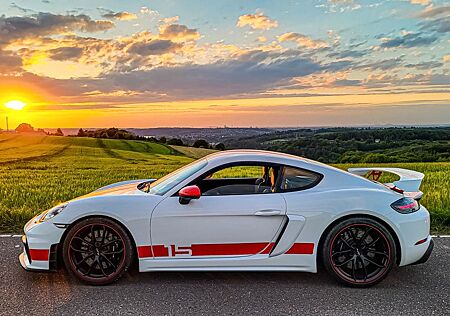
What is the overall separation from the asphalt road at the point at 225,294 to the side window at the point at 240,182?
91cm

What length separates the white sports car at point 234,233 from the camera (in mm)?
3918

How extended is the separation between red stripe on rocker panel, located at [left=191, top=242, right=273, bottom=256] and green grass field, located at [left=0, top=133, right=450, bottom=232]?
3.72 metres

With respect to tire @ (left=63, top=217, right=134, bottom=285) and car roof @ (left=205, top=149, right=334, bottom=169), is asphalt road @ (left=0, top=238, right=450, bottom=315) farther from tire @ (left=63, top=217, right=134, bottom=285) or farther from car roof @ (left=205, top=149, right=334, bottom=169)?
car roof @ (left=205, top=149, right=334, bottom=169)

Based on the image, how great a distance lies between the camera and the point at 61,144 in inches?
1196

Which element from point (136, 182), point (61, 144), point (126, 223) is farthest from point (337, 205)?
point (61, 144)

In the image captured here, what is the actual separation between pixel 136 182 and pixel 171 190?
1.25 metres

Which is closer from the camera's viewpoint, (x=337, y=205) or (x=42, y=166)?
(x=337, y=205)

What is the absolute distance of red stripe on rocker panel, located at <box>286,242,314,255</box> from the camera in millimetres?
3932

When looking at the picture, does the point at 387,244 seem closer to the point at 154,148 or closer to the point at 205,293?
the point at 205,293

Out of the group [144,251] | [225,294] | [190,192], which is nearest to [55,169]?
[144,251]

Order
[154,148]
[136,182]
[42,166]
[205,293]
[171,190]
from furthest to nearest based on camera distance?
[154,148], [42,166], [136,182], [171,190], [205,293]

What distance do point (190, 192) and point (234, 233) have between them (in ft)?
1.97

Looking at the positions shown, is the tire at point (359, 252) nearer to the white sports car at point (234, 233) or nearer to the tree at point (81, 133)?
the white sports car at point (234, 233)

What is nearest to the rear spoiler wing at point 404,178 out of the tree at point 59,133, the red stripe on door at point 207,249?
the red stripe on door at point 207,249
